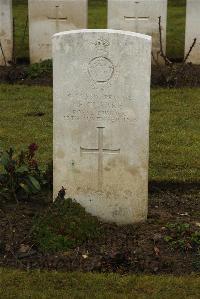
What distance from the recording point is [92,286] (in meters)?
4.69

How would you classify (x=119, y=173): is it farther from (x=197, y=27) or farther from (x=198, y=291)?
(x=197, y=27)

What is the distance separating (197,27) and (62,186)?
6561 mm

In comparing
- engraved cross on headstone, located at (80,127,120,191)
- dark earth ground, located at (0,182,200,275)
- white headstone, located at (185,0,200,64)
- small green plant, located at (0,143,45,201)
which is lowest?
dark earth ground, located at (0,182,200,275)

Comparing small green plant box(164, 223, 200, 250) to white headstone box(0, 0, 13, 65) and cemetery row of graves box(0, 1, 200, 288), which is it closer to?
cemetery row of graves box(0, 1, 200, 288)

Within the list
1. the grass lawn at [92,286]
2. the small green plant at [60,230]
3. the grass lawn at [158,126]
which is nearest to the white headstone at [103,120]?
the small green plant at [60,230]

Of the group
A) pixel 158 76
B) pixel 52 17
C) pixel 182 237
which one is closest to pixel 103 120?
pixel 182 237

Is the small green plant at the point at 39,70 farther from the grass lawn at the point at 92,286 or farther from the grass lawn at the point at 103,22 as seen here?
the grass lawn at the point at 92,286

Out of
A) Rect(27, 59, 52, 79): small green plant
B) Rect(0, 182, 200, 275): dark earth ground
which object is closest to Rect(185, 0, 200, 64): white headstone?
Rect(27, 59, 52, 79): small green plant

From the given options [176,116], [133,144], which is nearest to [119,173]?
[133,144]

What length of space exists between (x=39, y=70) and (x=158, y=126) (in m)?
3.16

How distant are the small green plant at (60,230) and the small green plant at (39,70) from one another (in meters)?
5.92

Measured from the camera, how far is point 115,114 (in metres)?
5.43

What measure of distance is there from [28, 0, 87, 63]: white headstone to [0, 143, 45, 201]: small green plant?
614cm

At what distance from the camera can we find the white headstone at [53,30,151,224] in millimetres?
5328
